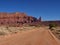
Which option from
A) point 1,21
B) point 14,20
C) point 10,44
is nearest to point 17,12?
point 14,20

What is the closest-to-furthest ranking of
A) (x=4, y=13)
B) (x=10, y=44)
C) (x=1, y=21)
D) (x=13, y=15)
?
(x=10, y=44) → (x=1, y=21) → (x=4, y=13) → (x=13, y=15)

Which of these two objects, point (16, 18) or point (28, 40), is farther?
point (16, 18)

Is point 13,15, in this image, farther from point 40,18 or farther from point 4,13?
point 40,18

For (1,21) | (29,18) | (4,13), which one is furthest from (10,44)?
(29,18)

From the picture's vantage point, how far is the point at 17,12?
438 ft

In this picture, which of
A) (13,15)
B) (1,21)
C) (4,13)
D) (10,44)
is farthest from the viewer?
(13,15)

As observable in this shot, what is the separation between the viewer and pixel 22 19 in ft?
415

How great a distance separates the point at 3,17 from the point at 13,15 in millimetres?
13240

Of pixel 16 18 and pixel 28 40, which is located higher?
pixel 28 40

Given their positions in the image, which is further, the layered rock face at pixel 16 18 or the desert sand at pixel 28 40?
the layered rock face at pixel 16 18

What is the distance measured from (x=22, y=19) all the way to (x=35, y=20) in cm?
965

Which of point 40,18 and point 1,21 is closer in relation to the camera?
point 1,21

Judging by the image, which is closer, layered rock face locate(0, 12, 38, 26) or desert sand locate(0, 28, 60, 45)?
desert sand locate(0, 28, 60, 45)

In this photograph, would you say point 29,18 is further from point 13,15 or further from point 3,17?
point 3,17
